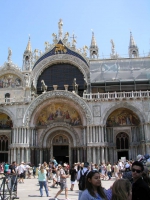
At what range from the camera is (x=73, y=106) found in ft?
98.7

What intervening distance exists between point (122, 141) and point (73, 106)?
7.59 m

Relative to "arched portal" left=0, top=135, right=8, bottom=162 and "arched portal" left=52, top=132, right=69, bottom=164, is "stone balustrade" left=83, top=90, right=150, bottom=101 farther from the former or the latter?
"arched portal" left=0, top=135, right=8, bottom=162

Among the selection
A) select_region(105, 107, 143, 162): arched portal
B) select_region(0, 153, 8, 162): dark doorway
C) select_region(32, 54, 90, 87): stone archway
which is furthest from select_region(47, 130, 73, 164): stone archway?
select_region(32, 54, 90, 87): stone archway

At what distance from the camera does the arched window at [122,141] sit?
3012 cm

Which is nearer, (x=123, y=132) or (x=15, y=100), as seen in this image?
(x=123, y=132)

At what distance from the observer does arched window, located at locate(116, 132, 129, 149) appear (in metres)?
30.1

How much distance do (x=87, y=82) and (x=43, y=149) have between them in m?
10.5

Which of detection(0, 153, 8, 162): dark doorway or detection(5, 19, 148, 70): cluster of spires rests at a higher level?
detection(5, 19, 148, 70): cluster of spires

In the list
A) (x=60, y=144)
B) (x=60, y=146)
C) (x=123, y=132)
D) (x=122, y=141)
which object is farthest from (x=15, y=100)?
(x=122, y=141)

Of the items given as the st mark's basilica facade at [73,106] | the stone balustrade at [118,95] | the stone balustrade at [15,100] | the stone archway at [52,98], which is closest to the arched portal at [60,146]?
the st mark's basilica facade at [73,106]

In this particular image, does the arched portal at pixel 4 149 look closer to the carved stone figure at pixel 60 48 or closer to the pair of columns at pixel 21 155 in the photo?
the pair of columns at pixel 21 155

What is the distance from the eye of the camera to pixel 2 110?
30.3 meters

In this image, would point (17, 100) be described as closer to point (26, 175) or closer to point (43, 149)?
point (43, 149)

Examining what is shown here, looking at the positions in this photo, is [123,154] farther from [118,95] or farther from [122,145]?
[118,95]
